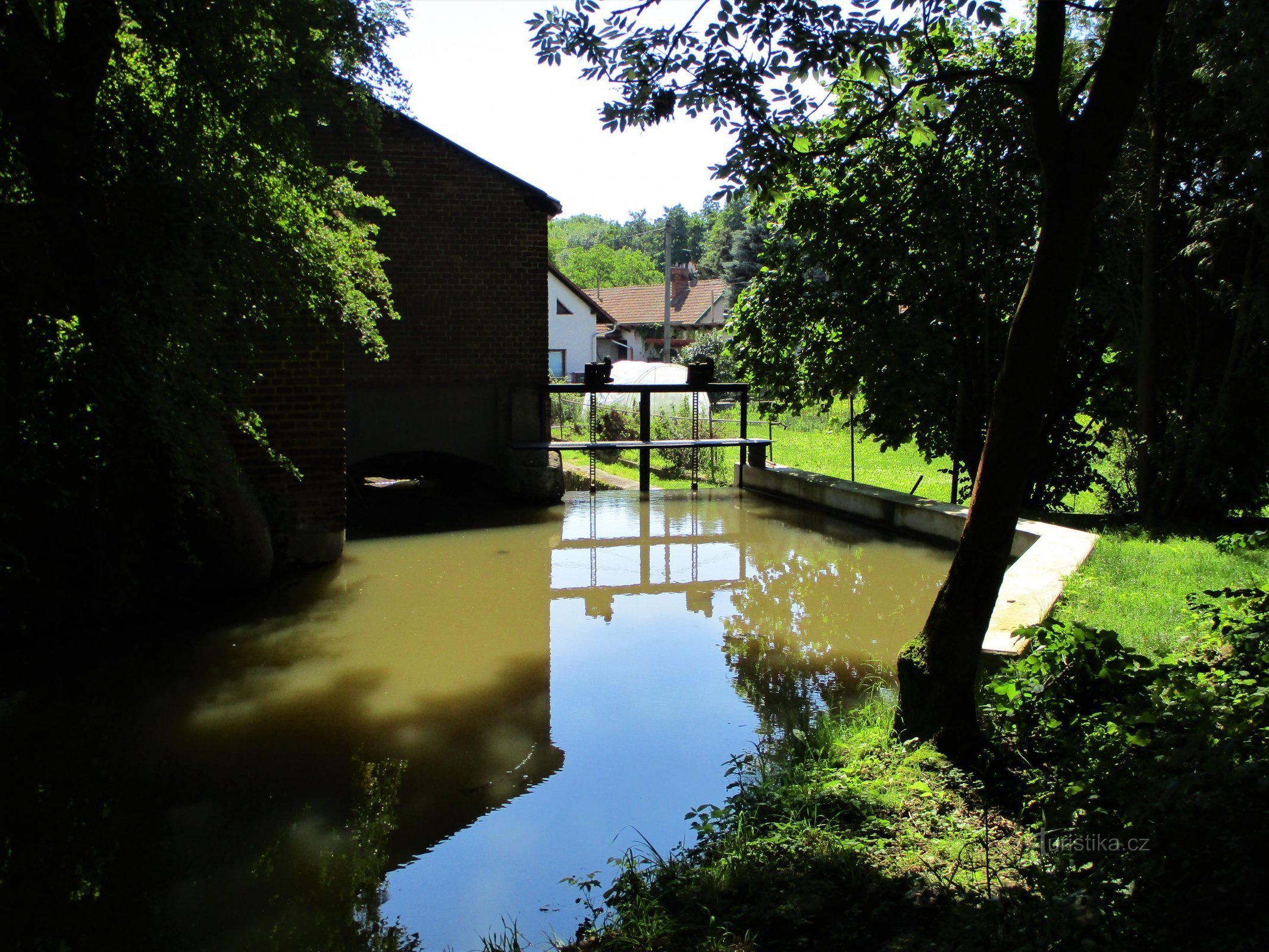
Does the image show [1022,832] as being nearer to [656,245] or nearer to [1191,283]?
[1191,283]

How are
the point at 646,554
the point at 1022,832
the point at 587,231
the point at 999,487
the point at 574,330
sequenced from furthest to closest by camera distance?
the point at 587,231, the point at 574,330, the point at 646,554, the point at 999,487, the point at 1022,832

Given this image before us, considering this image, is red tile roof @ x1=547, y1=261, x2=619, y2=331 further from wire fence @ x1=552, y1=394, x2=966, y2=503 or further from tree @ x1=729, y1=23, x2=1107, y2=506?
tree @ x1=729, y1=23, x2=1107, y2=506

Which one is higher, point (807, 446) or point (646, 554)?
point (807, 446)

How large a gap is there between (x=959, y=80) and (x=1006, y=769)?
3.14 metres

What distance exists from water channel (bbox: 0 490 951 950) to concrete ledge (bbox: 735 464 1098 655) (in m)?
0.96

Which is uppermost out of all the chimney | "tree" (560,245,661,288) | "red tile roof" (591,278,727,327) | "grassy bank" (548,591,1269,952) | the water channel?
"tree" (560,245,661,288)

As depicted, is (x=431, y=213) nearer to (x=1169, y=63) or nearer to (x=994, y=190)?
(x=994, y=190)

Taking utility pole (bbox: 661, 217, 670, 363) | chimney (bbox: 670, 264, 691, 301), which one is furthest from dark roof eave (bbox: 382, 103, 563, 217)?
chimney (bbox: 670, 264, 691, 301)

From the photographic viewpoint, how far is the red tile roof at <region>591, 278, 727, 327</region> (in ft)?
199

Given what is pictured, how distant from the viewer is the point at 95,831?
190 inches

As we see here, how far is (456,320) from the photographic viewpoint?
49.0ft

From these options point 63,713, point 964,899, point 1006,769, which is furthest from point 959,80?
point 63,713

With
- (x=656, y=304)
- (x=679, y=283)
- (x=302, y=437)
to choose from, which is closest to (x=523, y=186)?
(x=302, y=437)

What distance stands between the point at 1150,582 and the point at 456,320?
10207 mm
